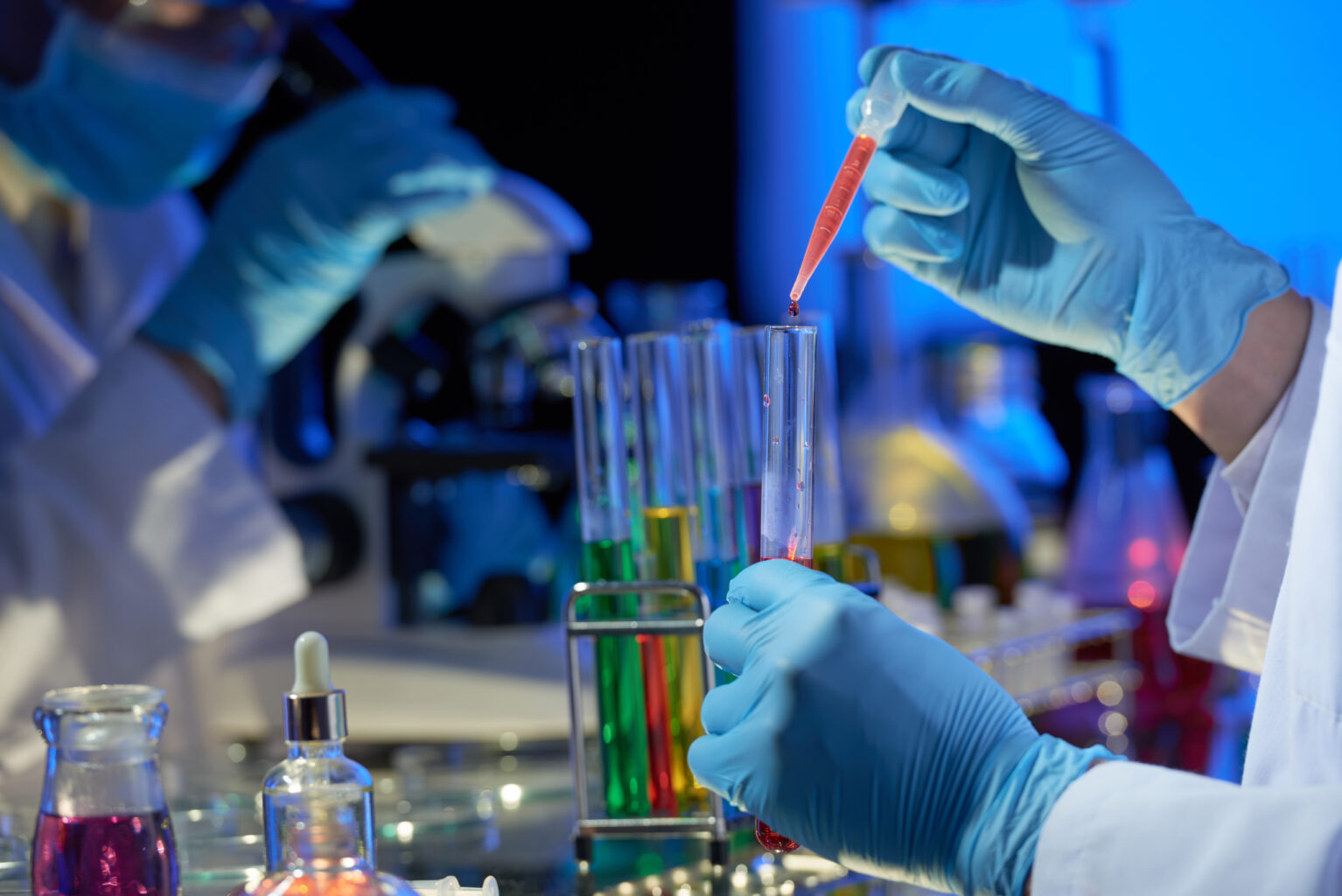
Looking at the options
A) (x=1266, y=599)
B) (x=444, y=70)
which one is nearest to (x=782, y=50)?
(x=444, y=70)

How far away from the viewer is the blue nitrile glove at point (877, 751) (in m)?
0.67

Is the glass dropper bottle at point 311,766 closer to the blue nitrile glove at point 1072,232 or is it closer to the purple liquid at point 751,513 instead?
the purple liquid at point 751,513

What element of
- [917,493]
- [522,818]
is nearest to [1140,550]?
[917,493]

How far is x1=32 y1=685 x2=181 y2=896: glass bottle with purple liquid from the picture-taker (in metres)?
0.74

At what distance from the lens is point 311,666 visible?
0.73 meters

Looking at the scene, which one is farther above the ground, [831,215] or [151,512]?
[831,215]

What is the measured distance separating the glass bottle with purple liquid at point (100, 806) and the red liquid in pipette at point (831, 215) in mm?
491

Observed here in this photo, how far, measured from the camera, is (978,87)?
1.04m

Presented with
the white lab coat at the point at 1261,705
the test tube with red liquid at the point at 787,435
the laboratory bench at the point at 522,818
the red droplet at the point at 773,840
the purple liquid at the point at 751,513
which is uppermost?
the test tube with red liquid at the point at 787,435

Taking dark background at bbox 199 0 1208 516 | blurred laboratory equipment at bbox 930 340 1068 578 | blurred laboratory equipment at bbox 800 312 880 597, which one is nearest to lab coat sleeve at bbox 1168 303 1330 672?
blurred laboratory equipment at bbox 800 312 880 597

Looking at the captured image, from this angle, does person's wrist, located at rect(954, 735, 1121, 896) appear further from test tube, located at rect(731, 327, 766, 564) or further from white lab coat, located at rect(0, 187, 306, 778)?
white lab coat, located at rect(0, 187, 306, 778)

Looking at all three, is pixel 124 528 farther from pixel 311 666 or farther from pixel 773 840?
pixel 773 840

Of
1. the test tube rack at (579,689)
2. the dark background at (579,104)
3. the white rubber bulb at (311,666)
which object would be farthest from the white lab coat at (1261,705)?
the dark background at (579,104)

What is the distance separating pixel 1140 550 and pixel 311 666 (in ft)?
4.49
